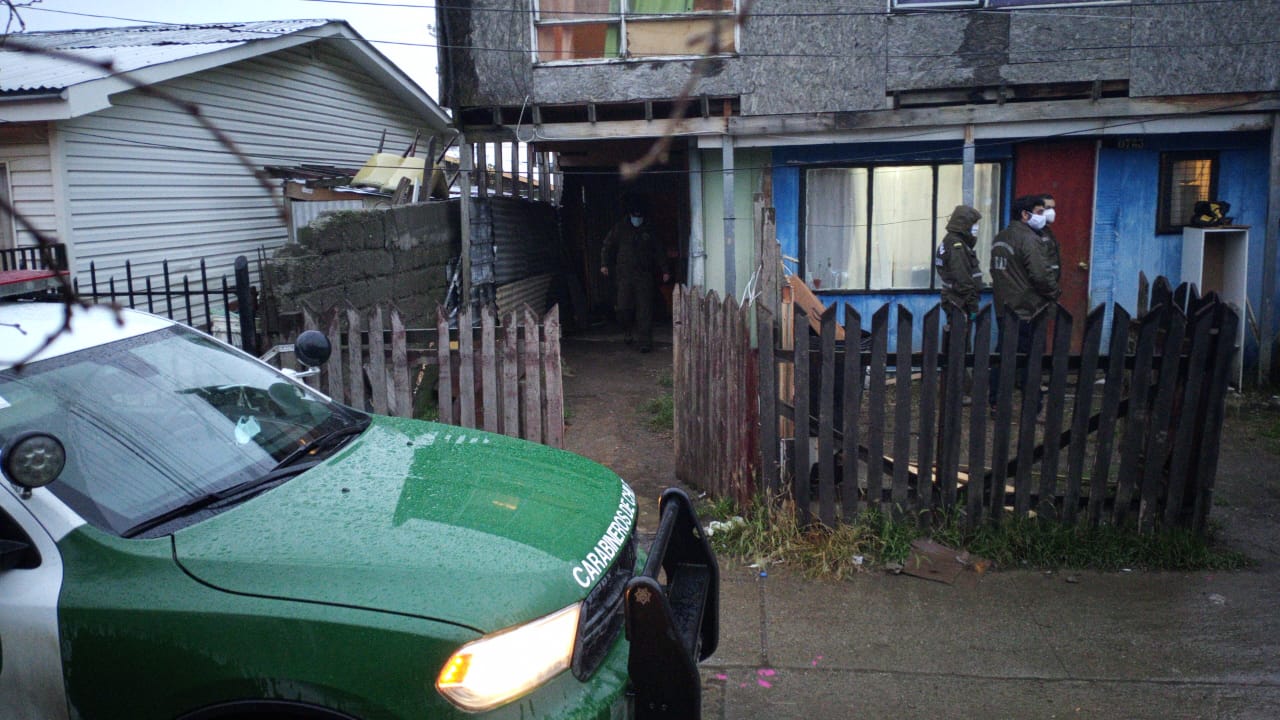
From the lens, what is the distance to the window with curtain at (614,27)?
1126 cm

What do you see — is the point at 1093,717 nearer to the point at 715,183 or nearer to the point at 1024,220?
the point at 1024,220

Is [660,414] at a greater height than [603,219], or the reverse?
[603,219]

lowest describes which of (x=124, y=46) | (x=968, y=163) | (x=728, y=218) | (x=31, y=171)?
(x=728, y=218)

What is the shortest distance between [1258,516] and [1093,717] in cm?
314

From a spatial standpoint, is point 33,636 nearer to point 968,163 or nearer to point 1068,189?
point 968,163

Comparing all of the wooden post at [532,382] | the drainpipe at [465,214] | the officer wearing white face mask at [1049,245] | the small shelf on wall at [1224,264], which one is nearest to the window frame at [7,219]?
the drainpipe at [465,214]

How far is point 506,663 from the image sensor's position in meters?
2.56

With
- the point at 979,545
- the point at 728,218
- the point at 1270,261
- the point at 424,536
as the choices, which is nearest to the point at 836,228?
the point at 728,218

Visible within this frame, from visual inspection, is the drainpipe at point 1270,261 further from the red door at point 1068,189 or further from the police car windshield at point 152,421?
the police car windshield at point 152,421

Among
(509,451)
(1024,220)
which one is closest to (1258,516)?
(1024,220)

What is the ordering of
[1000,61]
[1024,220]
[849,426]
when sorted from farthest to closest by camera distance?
[1000,61] → [1024,220] → [849,426]

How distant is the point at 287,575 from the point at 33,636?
2.29 ft

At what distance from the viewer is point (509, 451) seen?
3.71m

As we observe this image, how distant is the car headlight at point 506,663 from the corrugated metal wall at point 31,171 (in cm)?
850
